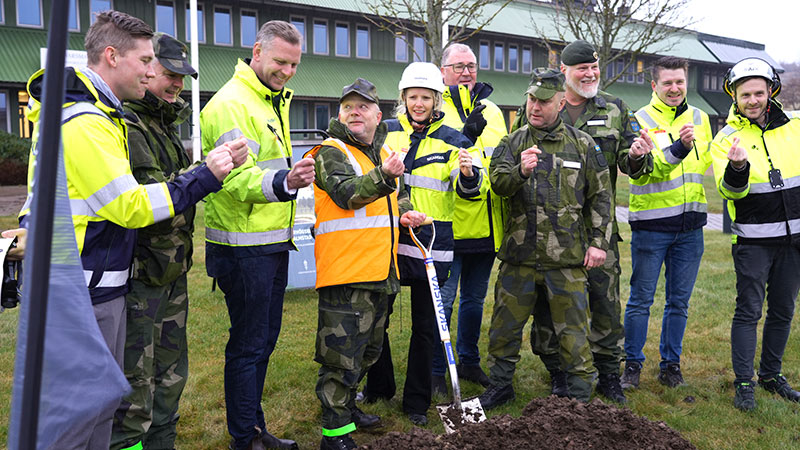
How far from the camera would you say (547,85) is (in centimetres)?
438

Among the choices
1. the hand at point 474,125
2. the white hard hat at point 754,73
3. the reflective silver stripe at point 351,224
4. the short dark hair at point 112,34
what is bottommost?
the reflective silver stripe at point 351,224

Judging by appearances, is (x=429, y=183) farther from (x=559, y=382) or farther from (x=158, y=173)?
(x=158, y=173)

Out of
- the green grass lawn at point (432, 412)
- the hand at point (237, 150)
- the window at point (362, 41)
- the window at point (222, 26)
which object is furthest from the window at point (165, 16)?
the hand at point (237, 150)

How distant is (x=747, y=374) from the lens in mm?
4758

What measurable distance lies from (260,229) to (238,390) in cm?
96

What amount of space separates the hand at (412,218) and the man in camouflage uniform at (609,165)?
1.30m

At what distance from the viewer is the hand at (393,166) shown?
11.7 feet

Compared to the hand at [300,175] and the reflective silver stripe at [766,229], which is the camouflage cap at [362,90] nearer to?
the hand at [300,175]

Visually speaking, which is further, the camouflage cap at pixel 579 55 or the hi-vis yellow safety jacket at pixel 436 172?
the camouflage cap at pixel 579 55

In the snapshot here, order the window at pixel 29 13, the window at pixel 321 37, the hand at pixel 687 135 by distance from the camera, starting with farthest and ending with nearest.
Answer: the window at pixel 321 37 → the window at pixel 29 13 → the hand at pixel 687 135

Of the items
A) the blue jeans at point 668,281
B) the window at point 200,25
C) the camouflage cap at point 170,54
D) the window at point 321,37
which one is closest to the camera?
the camouflage cap at point 170,54

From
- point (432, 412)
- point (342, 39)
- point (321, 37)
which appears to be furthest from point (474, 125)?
point (342, 39)

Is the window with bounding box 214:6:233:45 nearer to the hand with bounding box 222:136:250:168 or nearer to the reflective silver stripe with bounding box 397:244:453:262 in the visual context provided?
the reflective silver stripe with bounding box 397:244:453:262

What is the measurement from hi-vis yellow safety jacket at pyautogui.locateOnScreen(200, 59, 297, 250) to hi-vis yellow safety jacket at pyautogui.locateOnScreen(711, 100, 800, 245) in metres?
3.06
